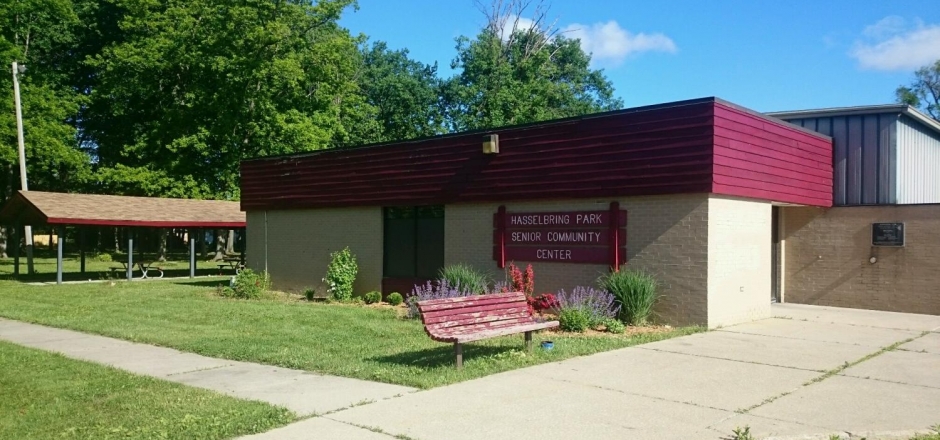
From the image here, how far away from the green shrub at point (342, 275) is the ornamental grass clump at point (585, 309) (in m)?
6.36

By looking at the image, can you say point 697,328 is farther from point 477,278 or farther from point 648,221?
point 477,278

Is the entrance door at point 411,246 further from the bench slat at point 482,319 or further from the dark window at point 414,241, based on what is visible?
the bench slat at point 482,319

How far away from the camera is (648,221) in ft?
43.0

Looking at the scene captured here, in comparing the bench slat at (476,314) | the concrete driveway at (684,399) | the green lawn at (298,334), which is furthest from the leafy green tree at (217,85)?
the concrete driveway at (684,399)

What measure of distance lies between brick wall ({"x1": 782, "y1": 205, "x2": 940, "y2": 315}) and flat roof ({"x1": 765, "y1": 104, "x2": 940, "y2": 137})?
81.4 inches

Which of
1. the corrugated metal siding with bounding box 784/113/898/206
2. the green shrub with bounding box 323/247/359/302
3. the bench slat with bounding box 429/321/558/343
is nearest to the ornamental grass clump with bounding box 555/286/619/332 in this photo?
the bench slat with bounding box 429/321/558/343

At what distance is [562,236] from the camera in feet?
47.5

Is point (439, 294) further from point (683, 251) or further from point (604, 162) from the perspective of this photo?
point (683, 251)

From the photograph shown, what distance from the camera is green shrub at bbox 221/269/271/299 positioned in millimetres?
19203

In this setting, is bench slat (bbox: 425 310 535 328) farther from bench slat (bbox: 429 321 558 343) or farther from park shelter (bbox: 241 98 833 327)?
park shelter (bbox: 241 98 833 327)

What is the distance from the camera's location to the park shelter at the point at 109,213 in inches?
964

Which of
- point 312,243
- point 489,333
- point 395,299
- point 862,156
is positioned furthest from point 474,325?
point 312,243

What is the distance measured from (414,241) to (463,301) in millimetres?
8646

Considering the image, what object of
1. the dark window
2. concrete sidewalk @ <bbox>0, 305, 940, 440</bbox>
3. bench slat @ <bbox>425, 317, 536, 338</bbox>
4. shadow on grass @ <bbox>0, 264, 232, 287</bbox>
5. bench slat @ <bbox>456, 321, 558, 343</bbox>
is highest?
the dark window
